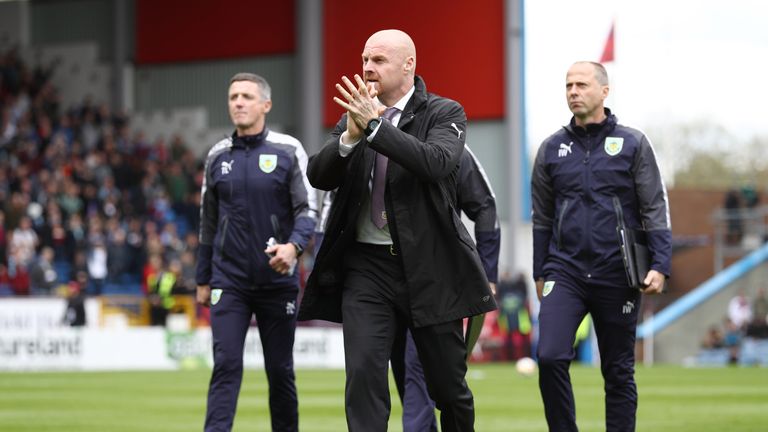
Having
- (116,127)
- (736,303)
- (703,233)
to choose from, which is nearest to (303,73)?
(116,127)

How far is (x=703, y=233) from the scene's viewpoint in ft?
177

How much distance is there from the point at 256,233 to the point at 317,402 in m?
6.76

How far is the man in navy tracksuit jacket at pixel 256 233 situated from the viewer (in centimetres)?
984

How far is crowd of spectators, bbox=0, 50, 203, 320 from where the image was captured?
29984 mm

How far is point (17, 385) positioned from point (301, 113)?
2110cm

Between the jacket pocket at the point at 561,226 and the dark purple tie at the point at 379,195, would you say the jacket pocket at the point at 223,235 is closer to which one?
the jacket pocket at the point at 561,226

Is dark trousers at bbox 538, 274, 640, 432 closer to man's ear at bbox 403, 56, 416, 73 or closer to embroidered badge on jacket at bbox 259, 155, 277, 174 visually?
embroidered badge on jacket at bbox 259, 155, 277, 174

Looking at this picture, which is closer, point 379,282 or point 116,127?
point 379,282

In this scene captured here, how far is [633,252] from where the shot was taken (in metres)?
8.93

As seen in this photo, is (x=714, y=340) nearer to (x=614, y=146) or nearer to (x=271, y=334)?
(x=271, y=334)

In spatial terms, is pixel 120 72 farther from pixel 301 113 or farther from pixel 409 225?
pixel 409 225

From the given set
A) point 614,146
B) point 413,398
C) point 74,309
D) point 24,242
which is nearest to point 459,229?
point 614,146

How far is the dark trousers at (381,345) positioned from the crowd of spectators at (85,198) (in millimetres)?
20044

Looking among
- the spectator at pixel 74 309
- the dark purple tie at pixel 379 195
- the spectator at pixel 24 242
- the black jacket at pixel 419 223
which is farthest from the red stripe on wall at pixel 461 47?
the dark purple tie at pixel 379 195
